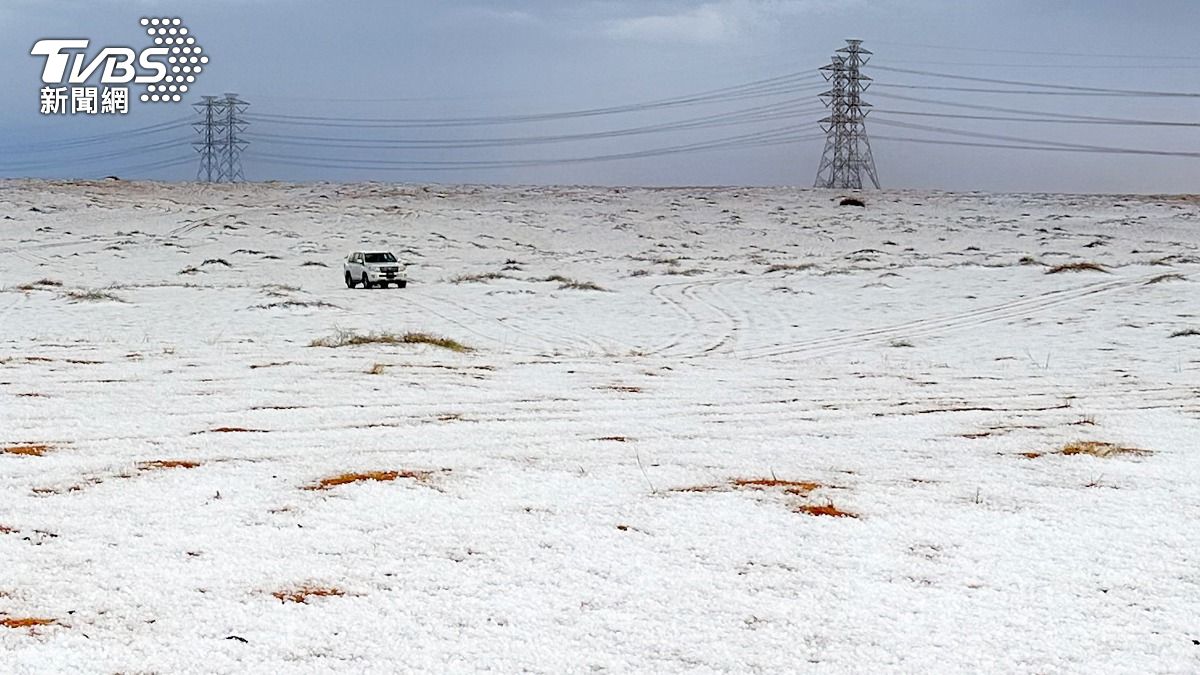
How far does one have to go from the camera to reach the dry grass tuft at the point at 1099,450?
7480 mm

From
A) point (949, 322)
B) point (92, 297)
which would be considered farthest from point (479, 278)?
point (949, 322)

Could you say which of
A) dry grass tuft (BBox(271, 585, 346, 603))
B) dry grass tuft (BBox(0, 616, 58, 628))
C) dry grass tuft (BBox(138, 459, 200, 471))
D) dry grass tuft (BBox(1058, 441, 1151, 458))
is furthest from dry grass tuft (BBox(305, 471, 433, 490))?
dry grass tuft (BBox(1058, 441, 1151, 458))

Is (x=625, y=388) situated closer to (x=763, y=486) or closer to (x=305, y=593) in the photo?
(x=763, y=486)

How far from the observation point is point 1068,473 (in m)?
6.91

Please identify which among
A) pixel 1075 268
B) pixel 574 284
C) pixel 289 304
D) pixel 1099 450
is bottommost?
pixel 289 304

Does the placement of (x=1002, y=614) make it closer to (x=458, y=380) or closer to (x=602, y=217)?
(x=458, y=380)

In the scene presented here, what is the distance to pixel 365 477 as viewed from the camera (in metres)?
6.45

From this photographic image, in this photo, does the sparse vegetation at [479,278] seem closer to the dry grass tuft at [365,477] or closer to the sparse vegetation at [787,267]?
the sparse vegetation at [787,267]

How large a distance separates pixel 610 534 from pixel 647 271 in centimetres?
2789

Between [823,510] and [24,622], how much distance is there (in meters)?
3.61

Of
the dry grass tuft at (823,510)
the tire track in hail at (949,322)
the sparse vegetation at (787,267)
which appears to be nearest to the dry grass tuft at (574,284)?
the sparse vegetation at (787,267)

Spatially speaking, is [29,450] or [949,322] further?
[949,322]

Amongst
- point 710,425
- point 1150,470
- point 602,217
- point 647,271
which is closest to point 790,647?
point 1150,470

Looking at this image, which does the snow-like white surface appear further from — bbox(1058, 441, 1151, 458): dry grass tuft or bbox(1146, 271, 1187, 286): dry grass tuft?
bbox(1146, 271, 1187, 286): dry grass tuft
